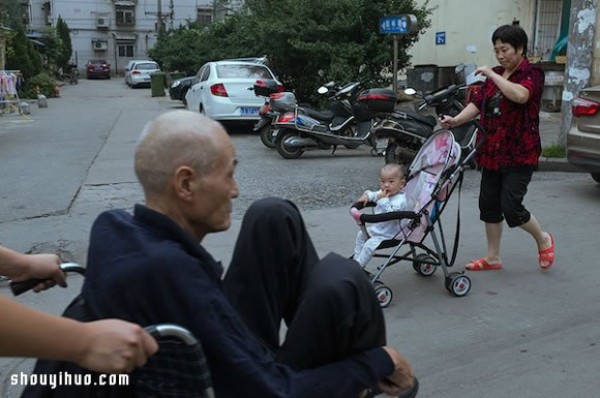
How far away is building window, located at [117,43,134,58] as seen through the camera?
187 ft

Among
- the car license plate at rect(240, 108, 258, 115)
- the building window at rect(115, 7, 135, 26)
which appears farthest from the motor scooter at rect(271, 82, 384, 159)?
the building window at rect(115, 7, 135, 26)

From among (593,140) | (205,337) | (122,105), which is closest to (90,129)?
(122,105)

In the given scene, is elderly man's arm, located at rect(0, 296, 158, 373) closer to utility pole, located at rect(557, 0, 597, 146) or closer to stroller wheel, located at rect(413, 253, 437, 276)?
stroller wheel, located at rect(413, 253, 437, 276)

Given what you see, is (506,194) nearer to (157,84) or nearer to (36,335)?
(36,335)

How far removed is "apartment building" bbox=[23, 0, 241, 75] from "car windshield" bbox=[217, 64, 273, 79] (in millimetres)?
43632

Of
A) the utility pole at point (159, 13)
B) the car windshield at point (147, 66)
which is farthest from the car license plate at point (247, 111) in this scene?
the utility pole at point (159, 13)

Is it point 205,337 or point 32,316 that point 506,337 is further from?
point 32,316

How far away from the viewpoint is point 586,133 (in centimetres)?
752

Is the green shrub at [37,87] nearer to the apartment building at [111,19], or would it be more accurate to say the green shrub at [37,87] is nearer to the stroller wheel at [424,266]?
the stroller wheel at [424,266]

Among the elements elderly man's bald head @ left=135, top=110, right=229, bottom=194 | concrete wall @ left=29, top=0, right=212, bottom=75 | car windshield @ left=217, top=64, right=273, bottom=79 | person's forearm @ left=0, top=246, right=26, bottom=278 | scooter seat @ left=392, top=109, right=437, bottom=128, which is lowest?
person's forearm @ left=0, top=246, right=26, bottom=278

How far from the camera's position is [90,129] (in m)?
14.6

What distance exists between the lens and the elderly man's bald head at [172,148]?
69.3 inches

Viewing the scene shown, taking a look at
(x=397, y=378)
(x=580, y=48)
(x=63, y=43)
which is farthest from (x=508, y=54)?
(x=63, y=43)

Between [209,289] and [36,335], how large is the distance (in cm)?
44
